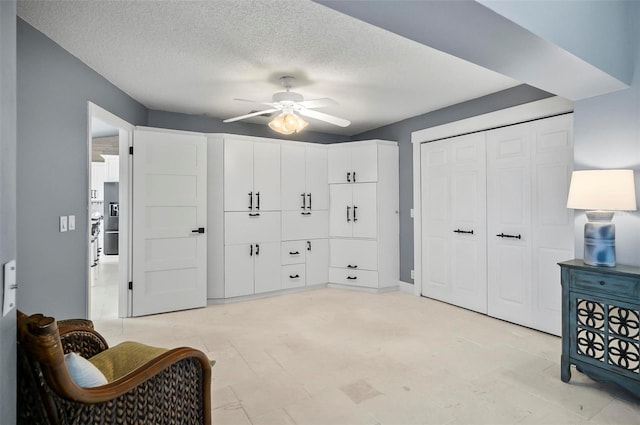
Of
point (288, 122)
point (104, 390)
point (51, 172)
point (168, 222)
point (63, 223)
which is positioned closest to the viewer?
point (104, 390)

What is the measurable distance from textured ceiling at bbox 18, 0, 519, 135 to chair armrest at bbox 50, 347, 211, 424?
2.00 metres

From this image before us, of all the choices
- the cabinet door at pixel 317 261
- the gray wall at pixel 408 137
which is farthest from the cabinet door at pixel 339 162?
the cabinet door at pixel 317 261

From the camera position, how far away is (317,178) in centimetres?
500

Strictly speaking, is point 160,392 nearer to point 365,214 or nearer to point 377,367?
point 377,367

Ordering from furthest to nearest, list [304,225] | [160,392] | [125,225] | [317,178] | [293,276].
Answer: [317,178] → [304,225] → [293,276] → [125,225] → [160,392]

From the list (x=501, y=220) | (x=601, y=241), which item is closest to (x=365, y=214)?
(x=501, y=220)

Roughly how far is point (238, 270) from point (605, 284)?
359 cm

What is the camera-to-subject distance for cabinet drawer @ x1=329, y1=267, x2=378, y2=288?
478cm

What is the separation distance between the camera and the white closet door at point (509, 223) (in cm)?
343

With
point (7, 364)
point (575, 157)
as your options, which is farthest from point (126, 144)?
point (575, 157)

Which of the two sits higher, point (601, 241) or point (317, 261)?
point (601, 241)

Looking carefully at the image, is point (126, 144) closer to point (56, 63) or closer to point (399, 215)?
point (56, 63)

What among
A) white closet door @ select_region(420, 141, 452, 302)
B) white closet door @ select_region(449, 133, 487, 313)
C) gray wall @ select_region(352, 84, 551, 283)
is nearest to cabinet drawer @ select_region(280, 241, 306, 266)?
gray wall @ select_region(352, 84, 551, 283)

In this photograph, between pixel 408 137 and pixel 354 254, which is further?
pixel 354 254
